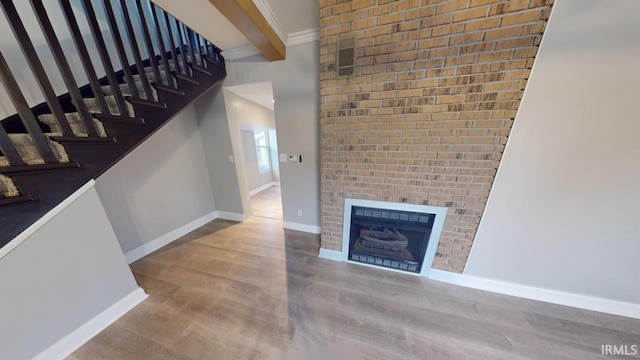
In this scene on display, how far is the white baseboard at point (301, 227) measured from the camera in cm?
265

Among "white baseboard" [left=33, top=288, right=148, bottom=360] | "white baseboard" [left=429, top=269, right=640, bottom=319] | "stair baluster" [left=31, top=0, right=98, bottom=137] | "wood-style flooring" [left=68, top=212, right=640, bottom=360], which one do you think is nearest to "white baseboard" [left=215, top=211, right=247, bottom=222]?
"wood-style flooring" [left=68, top=212, right=640, bottom=360]

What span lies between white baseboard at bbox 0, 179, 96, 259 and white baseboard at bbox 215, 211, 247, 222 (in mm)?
1857

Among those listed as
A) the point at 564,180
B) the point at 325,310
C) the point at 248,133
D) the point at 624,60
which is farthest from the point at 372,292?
the point at 248,133

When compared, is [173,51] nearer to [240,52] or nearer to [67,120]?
[240,52]

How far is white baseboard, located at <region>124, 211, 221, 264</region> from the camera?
2.10m

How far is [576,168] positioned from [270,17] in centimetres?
297

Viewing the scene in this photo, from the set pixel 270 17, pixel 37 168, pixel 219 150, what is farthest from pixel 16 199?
pixel 270 17

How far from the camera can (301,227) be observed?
2723 mm

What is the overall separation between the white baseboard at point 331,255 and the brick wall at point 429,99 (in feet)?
2.65

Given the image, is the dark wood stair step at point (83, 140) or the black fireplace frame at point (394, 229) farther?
the black fireplace frame at point (394, 229)

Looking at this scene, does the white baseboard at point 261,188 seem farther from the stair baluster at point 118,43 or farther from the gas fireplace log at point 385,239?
the gas fireplace log at point 385,239

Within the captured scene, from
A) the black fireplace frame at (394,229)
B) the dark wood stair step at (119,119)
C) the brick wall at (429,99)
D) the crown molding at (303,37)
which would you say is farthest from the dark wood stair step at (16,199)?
the crown molding at (303,37)

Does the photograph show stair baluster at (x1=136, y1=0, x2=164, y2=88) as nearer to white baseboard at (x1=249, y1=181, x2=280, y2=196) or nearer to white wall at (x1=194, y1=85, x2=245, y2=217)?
white wall at (x1=194, y1=85, x2=245, y2=217)

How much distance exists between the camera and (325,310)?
4.93ft
